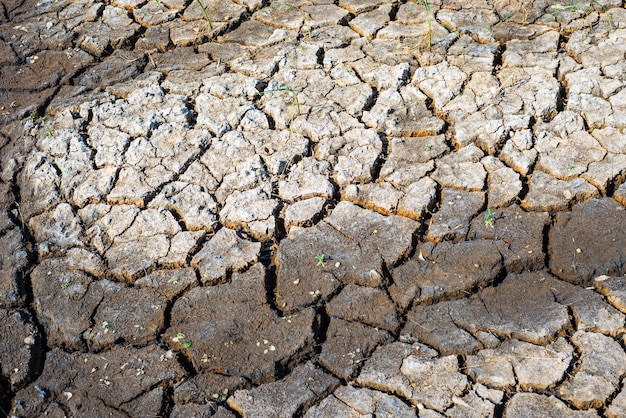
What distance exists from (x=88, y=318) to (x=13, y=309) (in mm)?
333

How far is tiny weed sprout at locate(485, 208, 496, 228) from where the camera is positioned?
283cm

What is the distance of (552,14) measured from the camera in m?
3.93

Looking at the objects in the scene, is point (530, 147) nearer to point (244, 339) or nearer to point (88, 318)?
point (244, 339)

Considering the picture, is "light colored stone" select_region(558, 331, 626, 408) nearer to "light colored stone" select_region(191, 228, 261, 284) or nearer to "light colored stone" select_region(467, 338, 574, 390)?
"light colored stone" select_region(467, 338, 574, 390)

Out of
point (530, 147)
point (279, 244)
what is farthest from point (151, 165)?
point (530, 147)

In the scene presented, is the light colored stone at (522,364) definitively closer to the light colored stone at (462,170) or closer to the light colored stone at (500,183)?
the light colored stone at (500,183)

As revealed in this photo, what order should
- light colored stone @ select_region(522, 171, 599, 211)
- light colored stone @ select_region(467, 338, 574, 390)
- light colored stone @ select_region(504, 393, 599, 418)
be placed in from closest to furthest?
light colored stone @ select_region(504, 393, 599, 418) < light colored stone @ select_region(467, 338, 574, 390) < light colored stone @ select_region(522, 171, 599, 211)

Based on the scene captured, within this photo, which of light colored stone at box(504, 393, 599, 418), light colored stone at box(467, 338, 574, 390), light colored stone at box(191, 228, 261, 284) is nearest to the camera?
light colored stone at box(504, 393, 599, 418)

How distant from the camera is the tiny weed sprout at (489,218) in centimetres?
283

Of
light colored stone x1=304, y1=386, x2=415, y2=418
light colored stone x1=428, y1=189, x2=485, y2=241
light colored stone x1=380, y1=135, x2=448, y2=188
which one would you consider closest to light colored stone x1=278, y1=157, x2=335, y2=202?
light colored stone x1=380, y1=135, x2=448, y2=188

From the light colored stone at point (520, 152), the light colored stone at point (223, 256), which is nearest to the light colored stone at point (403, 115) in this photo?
the light colored stone at point (520, 152)

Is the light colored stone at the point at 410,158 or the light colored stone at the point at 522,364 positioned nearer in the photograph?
the light colored stone at the point at 522,364

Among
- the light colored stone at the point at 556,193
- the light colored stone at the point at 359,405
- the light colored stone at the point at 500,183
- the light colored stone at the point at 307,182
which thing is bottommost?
the light colored stone at the point at 359,405

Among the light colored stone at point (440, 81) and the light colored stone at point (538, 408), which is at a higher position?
the light colored stone at point (440, 81)
